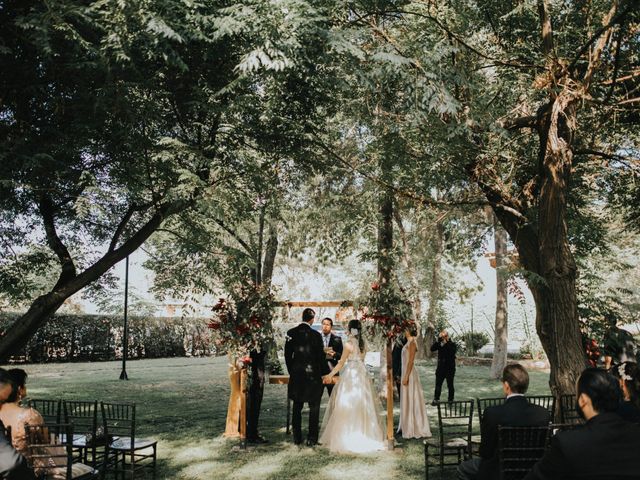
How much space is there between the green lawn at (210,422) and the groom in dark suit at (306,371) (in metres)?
0.47

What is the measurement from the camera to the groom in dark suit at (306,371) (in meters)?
9.61

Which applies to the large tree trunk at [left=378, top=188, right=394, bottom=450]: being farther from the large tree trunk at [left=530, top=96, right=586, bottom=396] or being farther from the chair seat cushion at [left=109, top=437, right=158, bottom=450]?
the chair seat cushion at [left=109, top=437, right=158, bottom=450]

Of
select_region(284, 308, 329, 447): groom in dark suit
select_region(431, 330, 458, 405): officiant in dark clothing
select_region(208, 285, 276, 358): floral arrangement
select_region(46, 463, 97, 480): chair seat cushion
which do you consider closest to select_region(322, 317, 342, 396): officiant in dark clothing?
select_region(284, 308, 329, 447): groom in dark suit

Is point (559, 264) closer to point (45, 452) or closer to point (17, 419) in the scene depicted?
point (45, 452)

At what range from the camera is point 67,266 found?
9406mm

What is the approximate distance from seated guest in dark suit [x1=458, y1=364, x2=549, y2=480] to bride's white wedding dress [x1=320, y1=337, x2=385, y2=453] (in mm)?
4363

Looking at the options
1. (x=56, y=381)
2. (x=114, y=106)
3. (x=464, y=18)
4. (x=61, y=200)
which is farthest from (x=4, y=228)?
(x=56, y=381)

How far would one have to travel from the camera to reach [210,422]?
38.4 feet

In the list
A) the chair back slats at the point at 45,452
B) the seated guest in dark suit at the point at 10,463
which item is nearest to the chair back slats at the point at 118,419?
the chair back slats at the point at 45,452

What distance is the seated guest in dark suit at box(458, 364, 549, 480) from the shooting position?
5.00m

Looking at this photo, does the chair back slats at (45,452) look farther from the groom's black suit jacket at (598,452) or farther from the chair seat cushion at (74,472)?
the groom's black suit jacket at (598,452)

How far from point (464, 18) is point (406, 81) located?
2164mm

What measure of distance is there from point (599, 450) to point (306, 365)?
6910 mm

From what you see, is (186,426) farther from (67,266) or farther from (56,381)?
(56,381)
